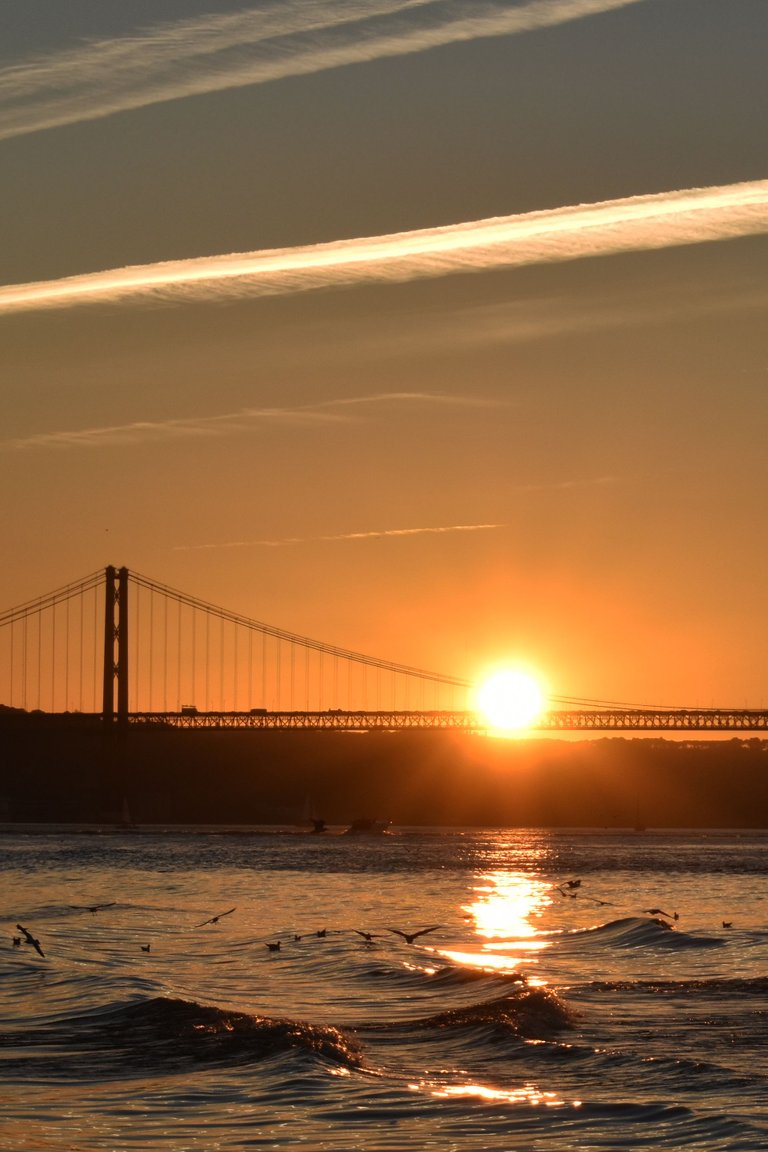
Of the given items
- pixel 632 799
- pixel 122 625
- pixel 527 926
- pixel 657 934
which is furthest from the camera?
pixel 632 799

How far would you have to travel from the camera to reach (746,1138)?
1566cm

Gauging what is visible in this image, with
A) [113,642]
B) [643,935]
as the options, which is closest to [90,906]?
[643,935]

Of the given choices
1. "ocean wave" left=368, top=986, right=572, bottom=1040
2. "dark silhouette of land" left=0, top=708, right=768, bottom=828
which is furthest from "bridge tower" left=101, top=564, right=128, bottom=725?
"ocean wave" left=368, top=986, right=572, bottom=1040

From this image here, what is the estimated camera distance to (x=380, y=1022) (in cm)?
2273

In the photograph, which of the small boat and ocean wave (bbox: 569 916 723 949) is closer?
ocean wave (bbox: 569 916 723 949)

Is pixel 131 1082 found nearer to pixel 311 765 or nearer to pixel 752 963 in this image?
pixel 752 963

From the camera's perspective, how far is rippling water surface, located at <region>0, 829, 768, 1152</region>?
16.3 meters

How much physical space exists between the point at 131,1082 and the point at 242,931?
1867 cm

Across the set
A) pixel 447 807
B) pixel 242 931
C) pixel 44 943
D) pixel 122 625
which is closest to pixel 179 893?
pixel 242 931

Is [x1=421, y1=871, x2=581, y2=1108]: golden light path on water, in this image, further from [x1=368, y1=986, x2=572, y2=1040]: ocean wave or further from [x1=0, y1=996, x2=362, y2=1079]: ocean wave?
[x1=368, y1=986, x2=572, y2=1040]: ocean wave

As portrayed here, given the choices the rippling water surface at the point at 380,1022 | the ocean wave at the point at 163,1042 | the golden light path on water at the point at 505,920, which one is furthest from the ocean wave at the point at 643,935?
the ocean wave at the point at 163,1042

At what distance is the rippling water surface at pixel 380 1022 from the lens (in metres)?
16.3

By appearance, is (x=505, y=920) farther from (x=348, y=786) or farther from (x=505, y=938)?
(x=348, y=786)

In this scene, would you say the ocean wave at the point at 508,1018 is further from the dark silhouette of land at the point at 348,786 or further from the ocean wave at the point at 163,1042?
the dark silhouette of land at the point at 348,786
